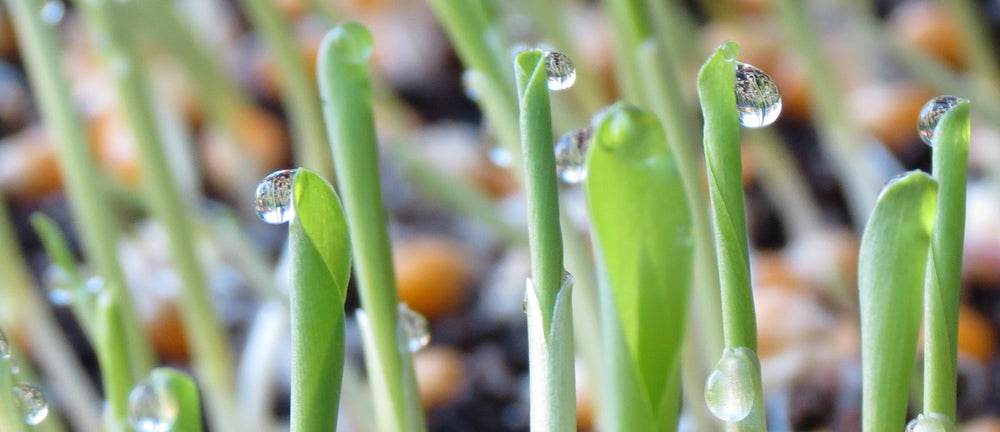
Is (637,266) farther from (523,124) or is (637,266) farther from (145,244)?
(145,244)

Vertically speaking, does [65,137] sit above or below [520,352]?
above

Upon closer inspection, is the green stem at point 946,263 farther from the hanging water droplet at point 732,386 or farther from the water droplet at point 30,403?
the water droplet at point 30,403

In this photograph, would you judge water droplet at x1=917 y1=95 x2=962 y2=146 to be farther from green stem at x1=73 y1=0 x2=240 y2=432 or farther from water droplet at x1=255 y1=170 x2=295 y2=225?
green stem at x1=73 y1=0 x2=240 y2=432

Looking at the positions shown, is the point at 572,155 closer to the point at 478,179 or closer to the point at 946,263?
the point at 946,263

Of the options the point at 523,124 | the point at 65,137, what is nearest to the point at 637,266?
the point at 523,124

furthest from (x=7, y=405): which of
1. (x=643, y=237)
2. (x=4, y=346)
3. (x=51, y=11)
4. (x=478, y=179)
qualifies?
(x=478, y=179)

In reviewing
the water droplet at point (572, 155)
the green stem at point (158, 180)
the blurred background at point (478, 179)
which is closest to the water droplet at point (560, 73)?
the water droplet at point (572, 155)
